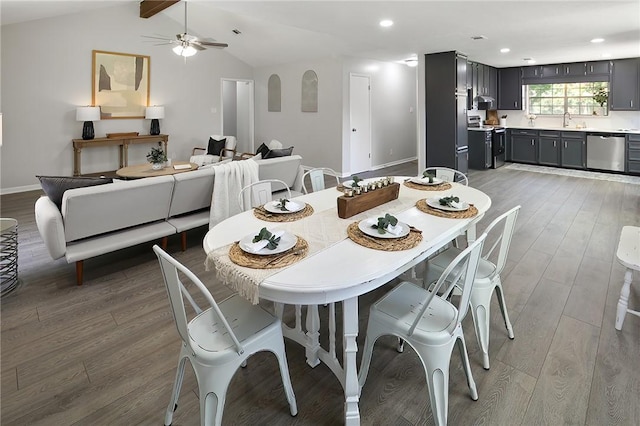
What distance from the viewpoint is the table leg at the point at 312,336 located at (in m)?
1.96

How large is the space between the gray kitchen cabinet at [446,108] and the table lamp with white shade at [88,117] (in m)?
5.87

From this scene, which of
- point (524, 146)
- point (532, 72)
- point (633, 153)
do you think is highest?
point (532, 72)

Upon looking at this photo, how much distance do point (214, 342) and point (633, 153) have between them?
8.45 metres

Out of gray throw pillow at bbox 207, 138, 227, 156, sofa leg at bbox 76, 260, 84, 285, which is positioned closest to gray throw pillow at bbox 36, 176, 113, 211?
sofa leg at bbox 76, 260, 84, 285

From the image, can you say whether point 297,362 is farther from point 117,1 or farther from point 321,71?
point 117,1

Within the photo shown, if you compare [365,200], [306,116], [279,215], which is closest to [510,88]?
[306,116]

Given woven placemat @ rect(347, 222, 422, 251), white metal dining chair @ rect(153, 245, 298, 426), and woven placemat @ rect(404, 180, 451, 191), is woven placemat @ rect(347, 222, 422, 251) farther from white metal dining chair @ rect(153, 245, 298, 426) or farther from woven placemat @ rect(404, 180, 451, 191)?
woven placemat @ rect(404, 180, 451, 191)

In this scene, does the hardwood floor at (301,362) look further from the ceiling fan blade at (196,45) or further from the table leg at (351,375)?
the ceiling fan blade at (196,45)

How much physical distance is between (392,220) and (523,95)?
8567 mm

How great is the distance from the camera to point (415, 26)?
15.9ft

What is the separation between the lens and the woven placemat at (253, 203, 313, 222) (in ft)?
7.08

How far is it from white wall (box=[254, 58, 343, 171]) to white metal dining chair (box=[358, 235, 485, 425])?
5.99 metres

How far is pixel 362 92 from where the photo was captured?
7.77 metres

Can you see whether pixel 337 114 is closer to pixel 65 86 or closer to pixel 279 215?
pixel 65 86
